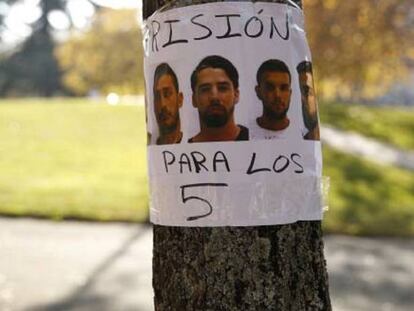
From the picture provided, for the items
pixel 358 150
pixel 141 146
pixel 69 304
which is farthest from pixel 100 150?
pixel 69 304

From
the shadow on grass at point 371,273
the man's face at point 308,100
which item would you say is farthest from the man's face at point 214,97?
the shadow on grass at point 371,273

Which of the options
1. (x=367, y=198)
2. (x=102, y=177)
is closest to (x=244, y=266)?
(x=367, y=198)

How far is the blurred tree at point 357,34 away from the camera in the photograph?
12.4 meters

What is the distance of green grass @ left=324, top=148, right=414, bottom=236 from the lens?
29.9 ft

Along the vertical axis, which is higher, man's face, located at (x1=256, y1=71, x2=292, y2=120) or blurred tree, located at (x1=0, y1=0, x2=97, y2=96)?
blurred tree, located at (x1=0, y1=0, x2=97, y2=96)

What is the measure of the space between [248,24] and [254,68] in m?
0.10

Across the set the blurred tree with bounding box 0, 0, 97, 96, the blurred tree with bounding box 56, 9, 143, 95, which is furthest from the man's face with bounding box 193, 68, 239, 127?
the blurred tree with bounding box 0, 0, 97, 96

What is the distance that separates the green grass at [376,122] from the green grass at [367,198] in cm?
298

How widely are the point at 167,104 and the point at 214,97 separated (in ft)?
0.42

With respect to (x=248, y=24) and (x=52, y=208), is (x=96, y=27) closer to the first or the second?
(x=52, y=208)

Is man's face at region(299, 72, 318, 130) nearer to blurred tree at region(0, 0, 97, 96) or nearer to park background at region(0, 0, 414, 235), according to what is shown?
park background at region(0, 0, 414, 235)

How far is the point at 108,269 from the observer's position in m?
6.86

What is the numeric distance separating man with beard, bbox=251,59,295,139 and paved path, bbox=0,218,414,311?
389 centimetres

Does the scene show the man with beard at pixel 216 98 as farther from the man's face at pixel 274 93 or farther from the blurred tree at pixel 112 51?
the blurred tree at pixel 112 51
